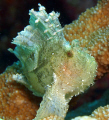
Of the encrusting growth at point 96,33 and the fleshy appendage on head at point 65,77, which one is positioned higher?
the encrusting growth at point 96,33

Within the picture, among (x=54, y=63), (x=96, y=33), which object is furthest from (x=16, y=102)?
(x=96, y=33)

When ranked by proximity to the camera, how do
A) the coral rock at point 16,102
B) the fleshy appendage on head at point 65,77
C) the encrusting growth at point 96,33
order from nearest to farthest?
the fleshy appendage on head at point 65,77
the encrusting growth at point 96,33
the coral rock at point 16,102

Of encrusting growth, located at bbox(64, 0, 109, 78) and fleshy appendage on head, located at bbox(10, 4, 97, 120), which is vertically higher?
encrusting growth, located at bbox(64, 0, 109, 78)

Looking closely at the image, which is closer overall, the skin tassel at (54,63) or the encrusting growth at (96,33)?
the skin tassel at (54,63)

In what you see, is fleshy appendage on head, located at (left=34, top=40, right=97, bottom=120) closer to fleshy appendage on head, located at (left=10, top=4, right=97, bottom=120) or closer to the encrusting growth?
fleshy appendage on head, located at (left=10, top=4, right=97, bottom=120)

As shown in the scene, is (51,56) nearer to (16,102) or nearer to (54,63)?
(54,63)

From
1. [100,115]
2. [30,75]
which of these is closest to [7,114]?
[30,75]

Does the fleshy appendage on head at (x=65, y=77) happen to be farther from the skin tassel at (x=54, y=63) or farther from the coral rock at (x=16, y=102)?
the coral rock at (x=16, y=102)

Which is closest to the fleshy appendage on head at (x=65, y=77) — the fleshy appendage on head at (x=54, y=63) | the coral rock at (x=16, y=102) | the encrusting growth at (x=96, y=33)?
the fleshy appendage on head at (x=54, y=63)

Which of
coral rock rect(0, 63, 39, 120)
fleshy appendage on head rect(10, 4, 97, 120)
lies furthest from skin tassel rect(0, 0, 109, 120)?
coral rock rect(0, 63, 39, 120)
